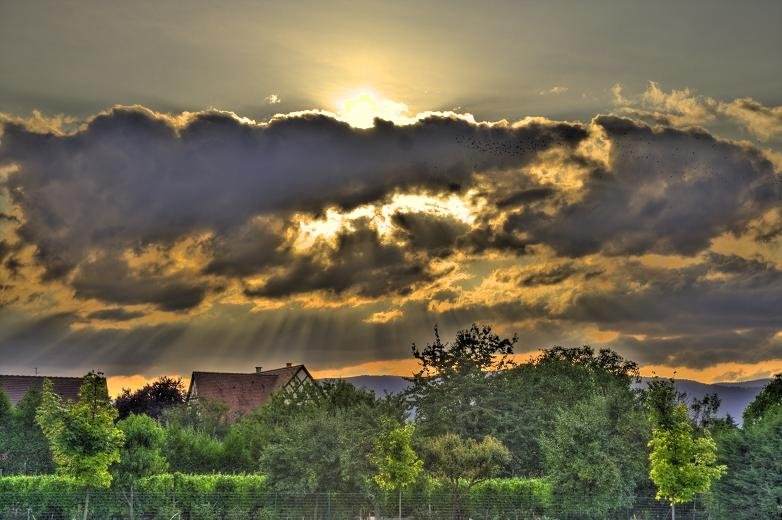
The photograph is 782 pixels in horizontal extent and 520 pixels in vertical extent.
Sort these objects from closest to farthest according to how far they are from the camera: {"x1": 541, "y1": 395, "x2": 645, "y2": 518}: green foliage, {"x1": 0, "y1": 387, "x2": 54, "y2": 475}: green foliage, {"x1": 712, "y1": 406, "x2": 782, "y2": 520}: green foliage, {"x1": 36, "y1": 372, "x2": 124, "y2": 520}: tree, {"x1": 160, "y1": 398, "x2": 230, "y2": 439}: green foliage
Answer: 1. {"x1": 712, "y1": 406, "x2": 782, "y2": 520}: green foliage
2. {"x1": 36, "y1": 372, "x2": 124, "y2": 520}: tree
3. {"x1": 541, "y1": 395, "x2": 645, "y2": 518}: green foliage
4. {"x1": 0, "y1": 387, "x2": 54, "y2": 475}: green foliage
5. {"x1": 160, "y1": 398, "x2": 230, "y2": 439}: green foliage

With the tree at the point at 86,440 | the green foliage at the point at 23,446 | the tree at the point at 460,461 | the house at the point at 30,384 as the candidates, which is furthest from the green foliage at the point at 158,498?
the house at the point at 30,384

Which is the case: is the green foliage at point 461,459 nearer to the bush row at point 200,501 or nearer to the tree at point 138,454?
the bush row at point 200,501

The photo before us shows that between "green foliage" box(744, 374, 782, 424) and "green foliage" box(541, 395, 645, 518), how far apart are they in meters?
9.51

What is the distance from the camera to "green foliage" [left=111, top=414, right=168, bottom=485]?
152ft

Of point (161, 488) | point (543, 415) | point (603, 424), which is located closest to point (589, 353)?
point (543, 415)

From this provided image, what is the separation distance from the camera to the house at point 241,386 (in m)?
87.0

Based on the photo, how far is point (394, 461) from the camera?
44.9 m

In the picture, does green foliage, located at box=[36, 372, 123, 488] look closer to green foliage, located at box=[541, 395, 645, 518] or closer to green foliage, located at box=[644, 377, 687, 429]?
green foliage, located at box=[541, 395, 645, 518]

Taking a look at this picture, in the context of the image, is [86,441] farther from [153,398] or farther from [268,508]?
[153,398]

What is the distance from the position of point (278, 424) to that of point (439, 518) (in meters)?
13.1

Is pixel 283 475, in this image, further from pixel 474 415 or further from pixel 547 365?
pixel 547 365

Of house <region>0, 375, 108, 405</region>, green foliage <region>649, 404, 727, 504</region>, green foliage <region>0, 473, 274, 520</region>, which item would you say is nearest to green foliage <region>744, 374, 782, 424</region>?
green foliage <region>649, 404, 727, 504</region>

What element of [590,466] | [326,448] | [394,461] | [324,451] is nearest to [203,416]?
[324,451]

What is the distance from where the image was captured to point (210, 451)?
52.8 metres
